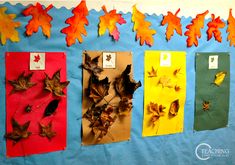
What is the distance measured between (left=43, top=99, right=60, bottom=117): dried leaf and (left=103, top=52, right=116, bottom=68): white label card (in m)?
0.41

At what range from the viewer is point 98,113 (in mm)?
1776

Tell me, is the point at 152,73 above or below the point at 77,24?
below

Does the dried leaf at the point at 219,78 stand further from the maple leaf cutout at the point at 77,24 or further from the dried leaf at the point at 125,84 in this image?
the maple leaf cutout at the point at 77,24

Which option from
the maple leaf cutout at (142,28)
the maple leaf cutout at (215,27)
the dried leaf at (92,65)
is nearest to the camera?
the dried leaf at (92,65)

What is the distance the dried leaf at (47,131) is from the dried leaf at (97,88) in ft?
1.09

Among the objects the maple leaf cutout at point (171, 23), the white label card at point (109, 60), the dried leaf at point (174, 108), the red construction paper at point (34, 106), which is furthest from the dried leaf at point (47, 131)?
the maple leaf cutout at point (171, 23)

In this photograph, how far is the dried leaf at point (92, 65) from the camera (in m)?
1.73

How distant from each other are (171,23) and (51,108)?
1071 millimetres

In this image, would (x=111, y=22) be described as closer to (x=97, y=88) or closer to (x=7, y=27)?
(x=97, y=88)

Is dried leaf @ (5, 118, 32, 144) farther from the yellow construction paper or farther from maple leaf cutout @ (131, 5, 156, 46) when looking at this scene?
maple leaf cutout @ (131, 5, 156, 46)

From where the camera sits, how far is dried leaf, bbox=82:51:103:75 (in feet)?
5.67

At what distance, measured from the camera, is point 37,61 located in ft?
5.25

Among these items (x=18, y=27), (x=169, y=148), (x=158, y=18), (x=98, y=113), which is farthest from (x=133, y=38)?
(x=169, y=148)

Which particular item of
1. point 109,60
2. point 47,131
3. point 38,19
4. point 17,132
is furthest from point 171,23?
point 17,132
